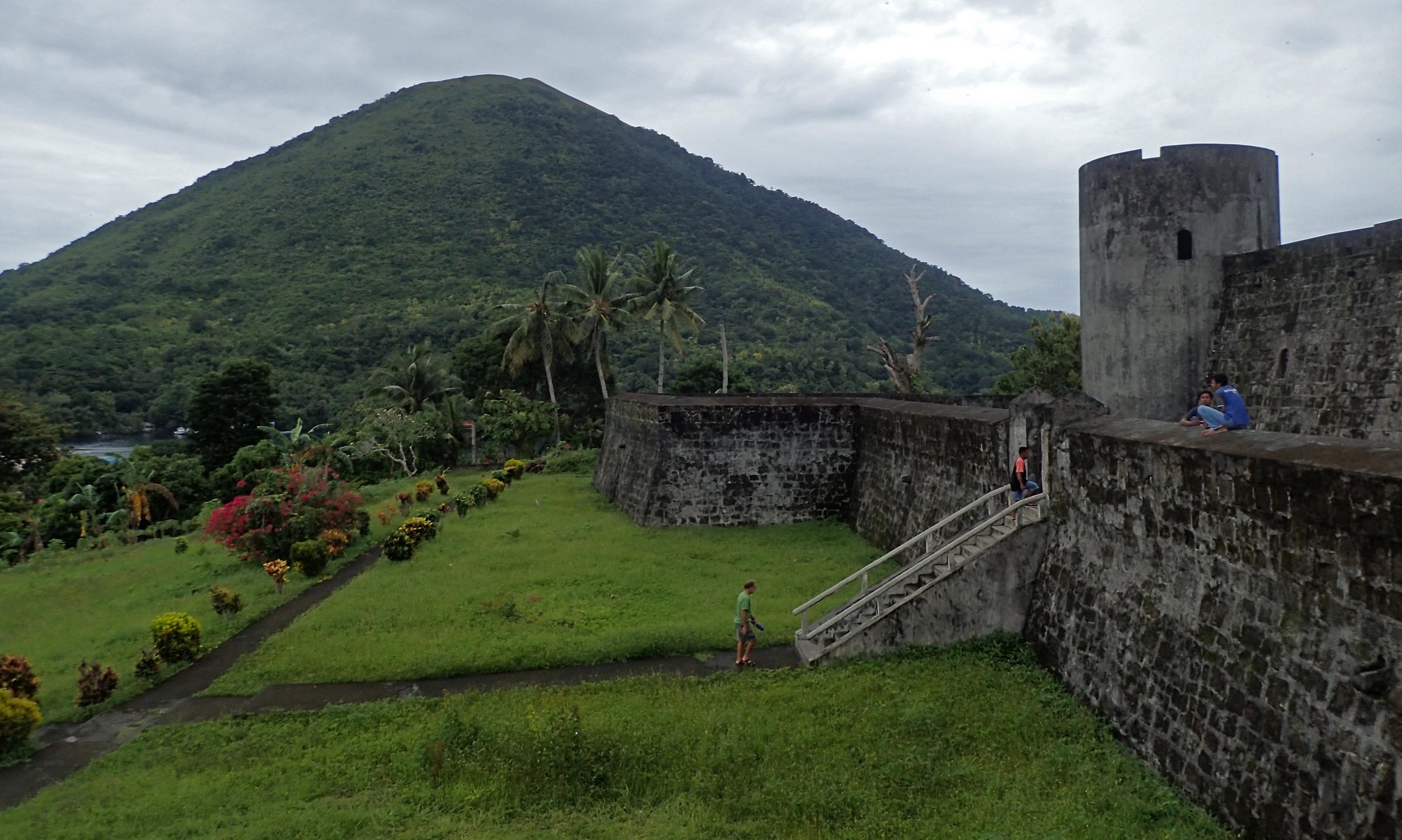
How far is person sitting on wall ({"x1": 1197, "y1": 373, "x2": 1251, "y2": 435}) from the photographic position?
702 centimetres

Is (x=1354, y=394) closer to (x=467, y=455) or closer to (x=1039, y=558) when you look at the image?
(x=1039, y=558)

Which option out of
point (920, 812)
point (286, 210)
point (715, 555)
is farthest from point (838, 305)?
point (920, 812)

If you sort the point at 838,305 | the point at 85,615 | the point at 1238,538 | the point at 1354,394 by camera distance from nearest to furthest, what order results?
the point at 1238,538 → the point at 1354,394 → the point at 85,615 → the point at 838,305

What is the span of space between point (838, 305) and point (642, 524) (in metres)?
51.5

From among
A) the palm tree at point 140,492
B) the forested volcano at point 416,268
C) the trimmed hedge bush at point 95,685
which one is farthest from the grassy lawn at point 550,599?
the forested volcano at point 416,268

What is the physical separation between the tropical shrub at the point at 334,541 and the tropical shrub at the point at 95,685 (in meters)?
6.73

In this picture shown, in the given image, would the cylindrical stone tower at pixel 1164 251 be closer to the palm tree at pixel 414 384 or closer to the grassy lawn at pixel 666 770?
the grassy lawn at pixel 666 770

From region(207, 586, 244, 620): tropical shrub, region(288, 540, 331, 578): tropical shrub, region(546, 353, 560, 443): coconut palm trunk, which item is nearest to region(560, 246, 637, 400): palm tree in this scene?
region(546, 353, 560, 443): coconut palm trunk

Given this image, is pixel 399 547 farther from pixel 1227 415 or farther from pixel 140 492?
pixel 140 492

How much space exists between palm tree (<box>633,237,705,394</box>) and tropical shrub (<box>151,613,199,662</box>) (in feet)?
80.7

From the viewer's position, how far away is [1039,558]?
9.45m

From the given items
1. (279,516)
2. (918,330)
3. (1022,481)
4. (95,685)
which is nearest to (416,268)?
(918,330)

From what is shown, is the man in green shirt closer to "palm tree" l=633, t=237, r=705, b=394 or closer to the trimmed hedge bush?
the trimmed hedge bush

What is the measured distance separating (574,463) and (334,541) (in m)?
13.8
